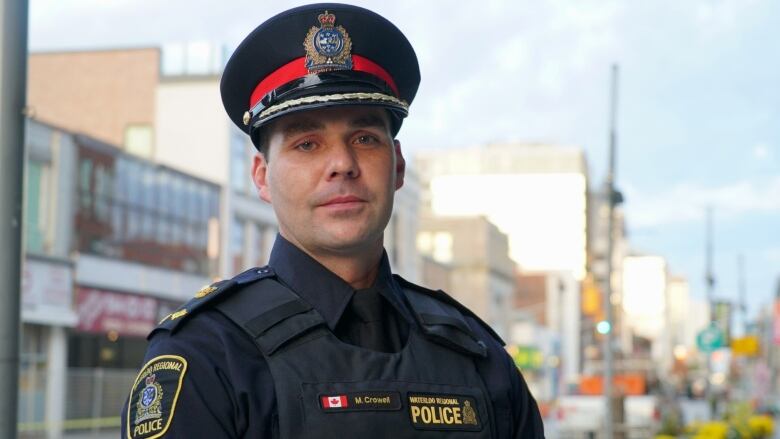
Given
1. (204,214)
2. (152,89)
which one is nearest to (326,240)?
(204,214)

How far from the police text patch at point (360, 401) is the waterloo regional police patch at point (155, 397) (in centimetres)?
29

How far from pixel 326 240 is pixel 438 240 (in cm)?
7924

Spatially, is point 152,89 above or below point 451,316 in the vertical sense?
above

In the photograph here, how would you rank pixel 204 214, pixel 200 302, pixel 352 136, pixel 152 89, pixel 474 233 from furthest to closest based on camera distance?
pixel 474 233 → pixel 152 89 → pixel 204 214 → pixel 352 136 → pixel 200 302

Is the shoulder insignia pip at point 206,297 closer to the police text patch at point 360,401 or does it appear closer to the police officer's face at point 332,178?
the police officer's face at point 332,178

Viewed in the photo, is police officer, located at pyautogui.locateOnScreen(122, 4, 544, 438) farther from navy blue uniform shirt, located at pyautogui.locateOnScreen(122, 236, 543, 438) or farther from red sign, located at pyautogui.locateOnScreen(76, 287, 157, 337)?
red sign, located at pyautogui.locateOnScreen(76, 287, 157, 337)

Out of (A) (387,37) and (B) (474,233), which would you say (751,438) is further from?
(B) (474,233)

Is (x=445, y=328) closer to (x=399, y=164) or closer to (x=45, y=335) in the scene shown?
(x=399, y=164)

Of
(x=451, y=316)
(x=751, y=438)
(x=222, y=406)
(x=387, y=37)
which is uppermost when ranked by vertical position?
(x=387, y=37)

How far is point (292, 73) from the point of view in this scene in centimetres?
277

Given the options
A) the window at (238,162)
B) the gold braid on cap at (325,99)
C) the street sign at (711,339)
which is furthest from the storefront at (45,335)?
the gold braid on cap at (325,99)

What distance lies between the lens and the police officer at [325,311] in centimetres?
238

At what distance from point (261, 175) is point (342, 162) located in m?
0.36

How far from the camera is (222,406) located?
234cm
